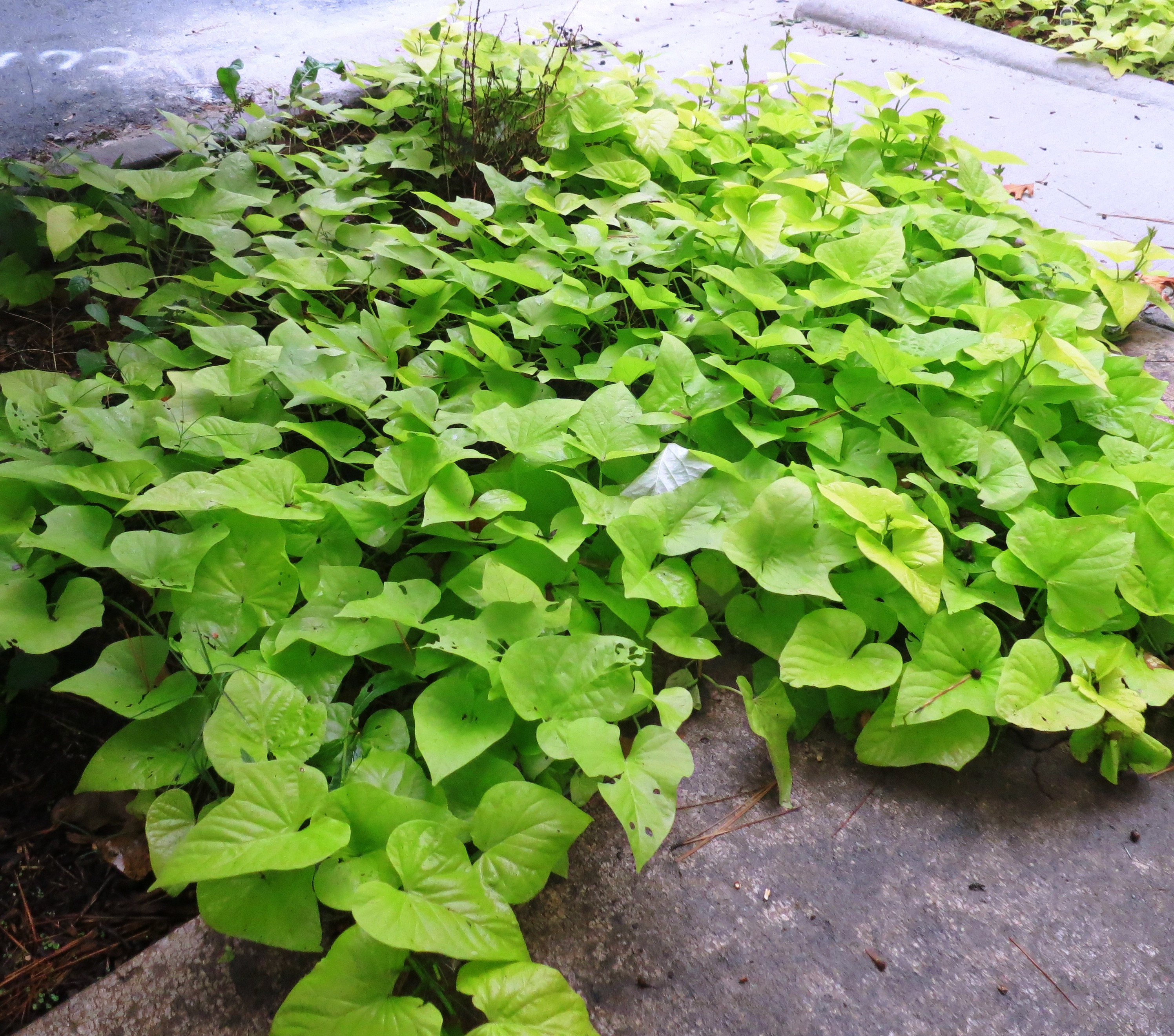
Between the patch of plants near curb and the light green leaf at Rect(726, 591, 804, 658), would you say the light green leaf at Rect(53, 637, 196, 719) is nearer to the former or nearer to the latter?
the light green leaf at Rect(726, 591, 804, 658)

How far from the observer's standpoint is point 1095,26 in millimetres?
4172

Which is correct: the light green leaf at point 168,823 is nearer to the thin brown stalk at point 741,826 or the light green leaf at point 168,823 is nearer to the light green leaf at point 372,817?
the light green leaf at point 372,817

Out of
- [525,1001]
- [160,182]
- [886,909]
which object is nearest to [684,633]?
[886,909]

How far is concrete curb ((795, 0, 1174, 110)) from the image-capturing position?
11.6 ft

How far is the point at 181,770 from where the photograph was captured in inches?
39.9

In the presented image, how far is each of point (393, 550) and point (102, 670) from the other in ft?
1.54

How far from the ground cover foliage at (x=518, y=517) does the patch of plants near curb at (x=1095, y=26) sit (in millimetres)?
2587

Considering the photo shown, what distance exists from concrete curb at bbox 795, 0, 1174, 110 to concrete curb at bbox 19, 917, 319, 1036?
15.2 ft

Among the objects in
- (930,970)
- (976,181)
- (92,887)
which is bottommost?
(92,887)

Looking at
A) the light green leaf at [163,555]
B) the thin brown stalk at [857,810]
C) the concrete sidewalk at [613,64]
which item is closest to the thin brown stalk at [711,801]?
the thin brown stalk at [857,810]

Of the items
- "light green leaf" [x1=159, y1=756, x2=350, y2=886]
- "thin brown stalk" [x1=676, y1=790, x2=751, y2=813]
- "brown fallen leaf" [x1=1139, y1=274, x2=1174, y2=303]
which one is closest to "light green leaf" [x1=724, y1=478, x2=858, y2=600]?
"thin brown stalk" [x1=676, y1=790, x2=751, y2=813]

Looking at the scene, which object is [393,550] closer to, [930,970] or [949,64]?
[930,970]

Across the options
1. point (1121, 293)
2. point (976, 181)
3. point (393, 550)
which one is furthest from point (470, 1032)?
point (976, 181)

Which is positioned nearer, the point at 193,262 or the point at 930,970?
the point at 930,970
